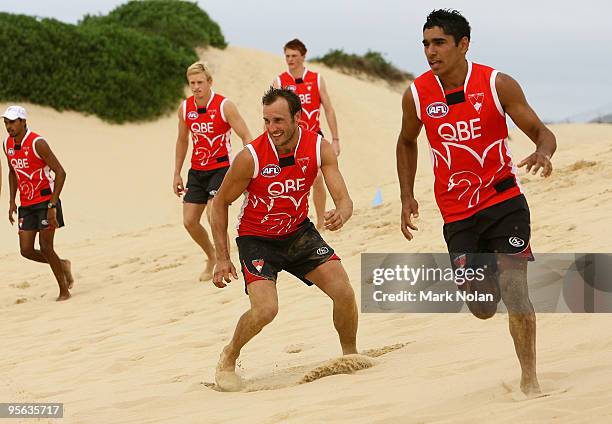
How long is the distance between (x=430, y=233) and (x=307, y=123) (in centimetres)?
205

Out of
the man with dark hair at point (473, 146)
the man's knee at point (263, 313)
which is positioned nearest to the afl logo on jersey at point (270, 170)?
the man's knee at point (263, 313)

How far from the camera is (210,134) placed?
399 inches

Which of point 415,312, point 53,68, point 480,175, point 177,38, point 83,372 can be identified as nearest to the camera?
point 480,175

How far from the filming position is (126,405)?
20.1ft

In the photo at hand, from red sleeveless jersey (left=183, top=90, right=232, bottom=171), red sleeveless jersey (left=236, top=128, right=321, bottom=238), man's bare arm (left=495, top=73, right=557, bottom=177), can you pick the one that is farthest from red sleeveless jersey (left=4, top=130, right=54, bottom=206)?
man's bare arm (left=495, top=73, right=557, bottom=177)

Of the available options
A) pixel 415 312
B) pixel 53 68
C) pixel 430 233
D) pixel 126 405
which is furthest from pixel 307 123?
pixel 53 68

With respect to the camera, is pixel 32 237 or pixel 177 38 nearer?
pixel 32 237

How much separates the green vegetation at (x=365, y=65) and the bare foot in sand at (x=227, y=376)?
94.8ft

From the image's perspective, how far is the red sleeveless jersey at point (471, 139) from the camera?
5281 millimetres

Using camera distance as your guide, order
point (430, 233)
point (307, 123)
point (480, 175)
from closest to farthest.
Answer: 1. point (480, 175)
2. point (430, 233)
3. point (307, 123)

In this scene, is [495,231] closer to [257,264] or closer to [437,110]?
[437,110]

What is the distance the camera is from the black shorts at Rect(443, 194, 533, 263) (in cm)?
520

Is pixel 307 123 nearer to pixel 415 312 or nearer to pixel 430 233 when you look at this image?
pixel 430 233

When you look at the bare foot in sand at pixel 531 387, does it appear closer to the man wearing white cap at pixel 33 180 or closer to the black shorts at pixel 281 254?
the black shorts at pixel 281 254
